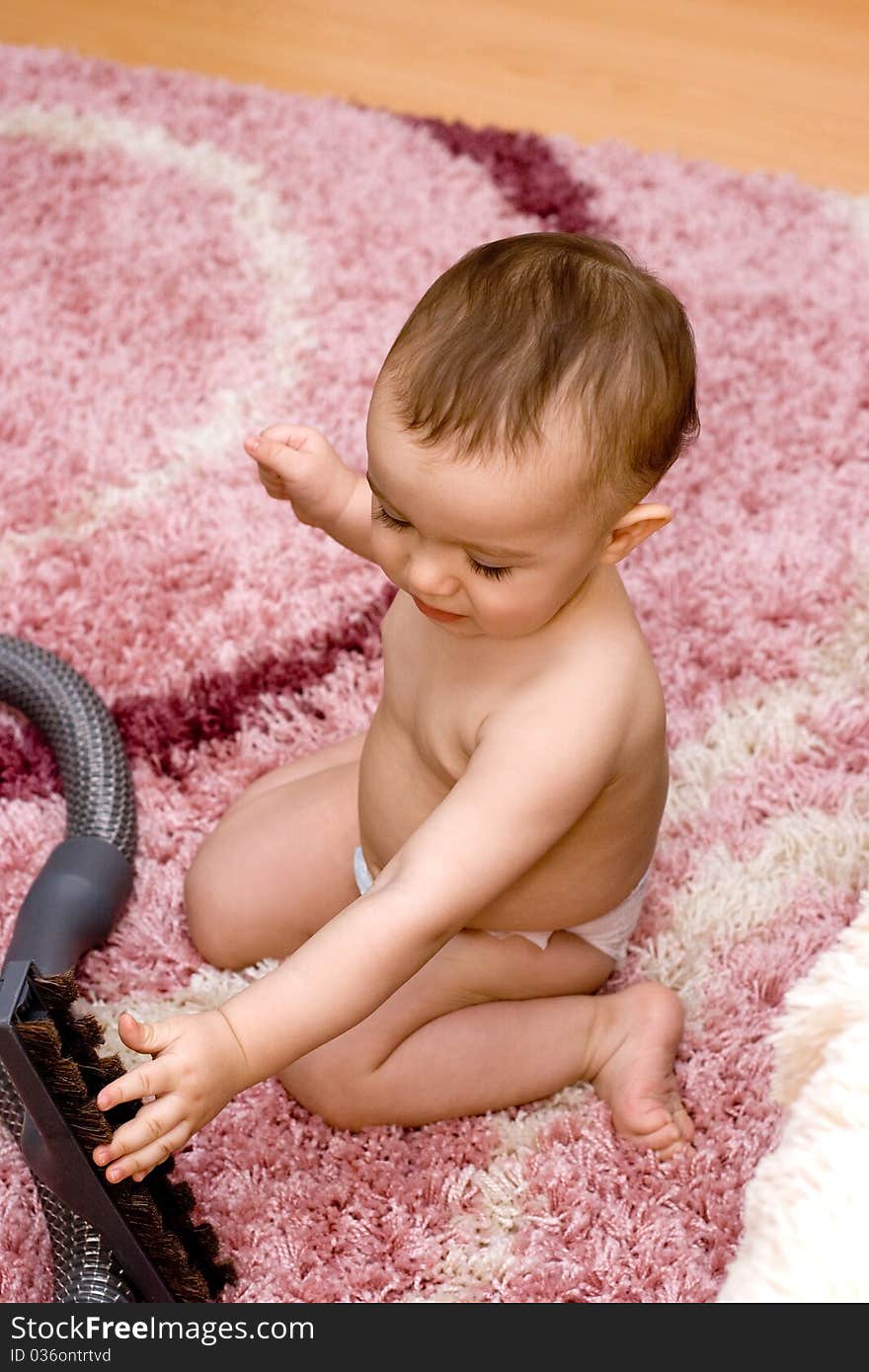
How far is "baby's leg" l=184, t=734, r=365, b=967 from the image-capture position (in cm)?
89

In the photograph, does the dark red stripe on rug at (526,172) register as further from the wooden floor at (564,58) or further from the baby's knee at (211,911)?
the baby's knee at (211,911)

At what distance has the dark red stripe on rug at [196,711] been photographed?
998mm

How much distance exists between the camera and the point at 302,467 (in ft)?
2.75

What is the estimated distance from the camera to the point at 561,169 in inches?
60.4

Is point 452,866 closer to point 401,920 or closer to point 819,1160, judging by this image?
point 401,920

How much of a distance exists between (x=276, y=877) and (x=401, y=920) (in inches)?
10.5

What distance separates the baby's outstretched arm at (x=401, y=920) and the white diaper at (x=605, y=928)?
145 millimetres

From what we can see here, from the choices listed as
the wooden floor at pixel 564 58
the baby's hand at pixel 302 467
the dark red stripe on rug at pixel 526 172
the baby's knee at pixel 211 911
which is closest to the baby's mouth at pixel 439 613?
the baby's hand at pixel 302 467

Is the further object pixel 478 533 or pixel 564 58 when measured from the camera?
pixel 564 58

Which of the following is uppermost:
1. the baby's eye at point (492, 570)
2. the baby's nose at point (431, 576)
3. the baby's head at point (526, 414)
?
the baby's head at point (526, 414)

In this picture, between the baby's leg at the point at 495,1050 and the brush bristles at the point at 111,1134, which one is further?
the baby's leg at the point at 495,1050

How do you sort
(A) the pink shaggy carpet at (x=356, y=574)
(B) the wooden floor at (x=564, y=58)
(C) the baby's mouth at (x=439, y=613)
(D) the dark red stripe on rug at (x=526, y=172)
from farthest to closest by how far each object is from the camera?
(B) the wooden floor at (x=564, y=58) → (D) the dark red stripe on rug at (x=526, y=172) → (A) the pink shaggy carpet at (x=356, y=574) → (C) the baby's mouth at (x=439, y=613)

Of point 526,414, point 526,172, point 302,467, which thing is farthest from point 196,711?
point 526,172

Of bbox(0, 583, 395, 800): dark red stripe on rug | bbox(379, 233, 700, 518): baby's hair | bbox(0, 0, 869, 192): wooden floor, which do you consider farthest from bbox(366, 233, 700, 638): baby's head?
bbox(0, 0, 869, 192): wooden floor
